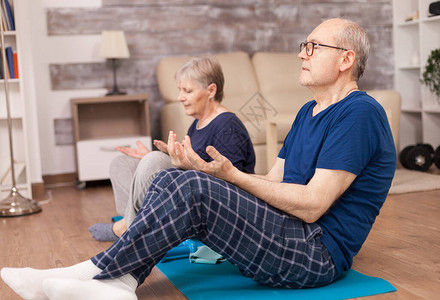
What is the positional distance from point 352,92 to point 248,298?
0.74 metres

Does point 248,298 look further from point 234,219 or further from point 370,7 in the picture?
point 370,7

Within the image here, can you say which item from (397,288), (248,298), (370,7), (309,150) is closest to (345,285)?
(397,288)

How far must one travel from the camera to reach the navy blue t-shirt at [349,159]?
1713mm

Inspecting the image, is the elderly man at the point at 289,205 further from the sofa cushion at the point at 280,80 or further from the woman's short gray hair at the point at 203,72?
the sofa cushion at the point at 280,80

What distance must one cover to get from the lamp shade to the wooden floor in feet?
3.93

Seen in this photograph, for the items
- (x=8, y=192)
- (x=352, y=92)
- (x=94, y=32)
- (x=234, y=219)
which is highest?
(x=94, y=32)

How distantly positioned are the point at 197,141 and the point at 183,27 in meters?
2.77

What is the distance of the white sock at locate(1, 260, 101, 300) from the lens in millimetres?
1692

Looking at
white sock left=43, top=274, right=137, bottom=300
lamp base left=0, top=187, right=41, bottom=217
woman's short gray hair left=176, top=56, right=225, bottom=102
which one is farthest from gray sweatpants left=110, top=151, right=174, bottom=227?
lamp base left=0, top=187, right=41, bottom=217

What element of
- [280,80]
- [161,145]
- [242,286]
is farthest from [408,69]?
[242,286]

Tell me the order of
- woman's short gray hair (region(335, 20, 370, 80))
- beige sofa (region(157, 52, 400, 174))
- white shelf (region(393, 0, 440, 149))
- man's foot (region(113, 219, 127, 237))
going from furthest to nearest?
white shelf (region(393, 0, 440, 149))
beige sofa (region(157, 52, 400, 174))
man's foot (region(113, 219, 127, 237))
woman's short gray hair (region(335, 20, 370, 80))

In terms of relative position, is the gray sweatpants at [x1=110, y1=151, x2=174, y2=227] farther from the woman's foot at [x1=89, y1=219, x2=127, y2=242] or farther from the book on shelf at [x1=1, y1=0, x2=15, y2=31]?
the book on shelf at [x1=1, y1=0, x2=15, y2=31]

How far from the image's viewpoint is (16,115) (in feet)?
14.1

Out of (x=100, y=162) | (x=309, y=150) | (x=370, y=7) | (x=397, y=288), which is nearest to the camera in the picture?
(x=309, y=150)
